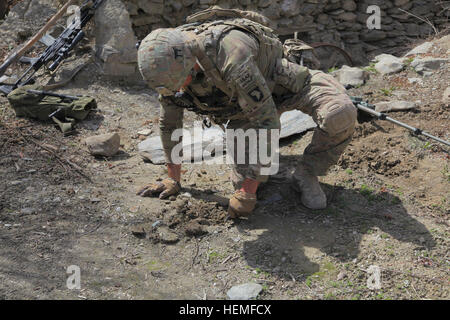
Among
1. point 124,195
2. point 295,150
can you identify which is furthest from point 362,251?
point 124,195

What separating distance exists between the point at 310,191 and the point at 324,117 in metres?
0.65

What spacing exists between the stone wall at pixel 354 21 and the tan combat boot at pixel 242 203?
478 cm

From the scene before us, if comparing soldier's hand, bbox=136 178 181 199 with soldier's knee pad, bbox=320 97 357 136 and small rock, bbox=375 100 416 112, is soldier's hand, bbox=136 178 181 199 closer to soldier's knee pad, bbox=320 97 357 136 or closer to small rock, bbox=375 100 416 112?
soldier's knee pad, bbox=320 97 357 136

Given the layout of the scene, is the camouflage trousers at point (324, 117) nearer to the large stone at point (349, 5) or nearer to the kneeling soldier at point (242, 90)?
the kneeling soldier at point (242, 90)

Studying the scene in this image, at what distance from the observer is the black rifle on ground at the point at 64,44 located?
5.84m

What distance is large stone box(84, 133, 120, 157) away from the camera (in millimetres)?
4527

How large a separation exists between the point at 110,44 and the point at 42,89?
1061mm

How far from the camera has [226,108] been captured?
3355mm

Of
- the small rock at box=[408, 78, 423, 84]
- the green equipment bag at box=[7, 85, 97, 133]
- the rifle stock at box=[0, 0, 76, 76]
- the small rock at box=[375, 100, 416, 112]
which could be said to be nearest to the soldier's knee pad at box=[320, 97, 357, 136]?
the small rock at box=[375, 100, 416, 112]

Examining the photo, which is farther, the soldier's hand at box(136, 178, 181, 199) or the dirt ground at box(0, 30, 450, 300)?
the soldier's hand at box(136, 178, 181, 199)

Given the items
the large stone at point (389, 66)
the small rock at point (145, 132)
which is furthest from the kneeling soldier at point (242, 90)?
the large stone at point (389, 66)

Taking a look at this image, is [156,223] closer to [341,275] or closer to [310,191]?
[310,191]

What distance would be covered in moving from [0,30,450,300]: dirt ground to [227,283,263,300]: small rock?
0.05 m

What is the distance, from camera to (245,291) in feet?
9.21
